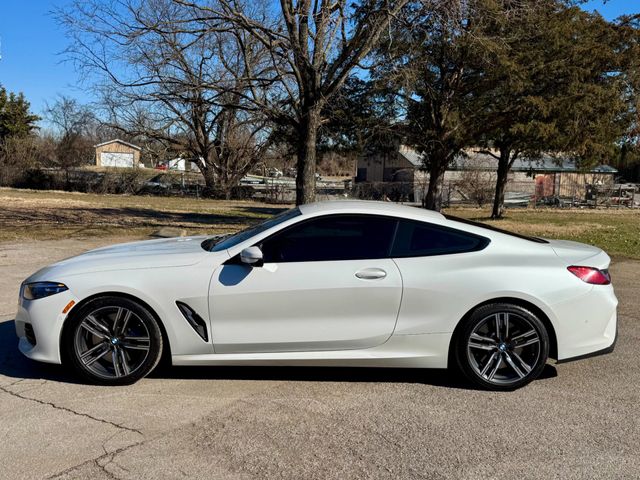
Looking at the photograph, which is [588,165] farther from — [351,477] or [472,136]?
[351,477]

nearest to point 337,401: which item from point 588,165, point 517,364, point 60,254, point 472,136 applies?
point 517,364

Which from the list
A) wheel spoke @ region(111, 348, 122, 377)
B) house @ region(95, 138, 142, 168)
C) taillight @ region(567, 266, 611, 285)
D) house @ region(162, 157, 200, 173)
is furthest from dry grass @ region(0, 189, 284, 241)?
house @ region(95, 138, 142, 168)

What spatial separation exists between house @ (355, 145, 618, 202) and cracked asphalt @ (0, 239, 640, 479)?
1754cm

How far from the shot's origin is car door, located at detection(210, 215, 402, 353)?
4398 mm

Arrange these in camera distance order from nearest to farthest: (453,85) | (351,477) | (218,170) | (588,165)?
(351,477), (453,85), (588,165), (218,170)

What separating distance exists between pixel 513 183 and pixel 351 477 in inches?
1726

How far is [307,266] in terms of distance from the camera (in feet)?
14.6

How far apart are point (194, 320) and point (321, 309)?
1010 millimetres

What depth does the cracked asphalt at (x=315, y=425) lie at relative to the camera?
335 cm

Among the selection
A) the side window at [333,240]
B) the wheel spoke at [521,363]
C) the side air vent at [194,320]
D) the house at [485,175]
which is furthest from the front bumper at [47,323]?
the house at [485,175]

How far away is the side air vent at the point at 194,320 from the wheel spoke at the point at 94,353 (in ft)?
2.23

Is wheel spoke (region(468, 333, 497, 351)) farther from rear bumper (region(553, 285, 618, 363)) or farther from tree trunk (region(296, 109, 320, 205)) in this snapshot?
tree trunk (region(296, 109, 320, 205))

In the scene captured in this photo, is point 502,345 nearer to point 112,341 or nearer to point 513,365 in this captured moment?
point 513,365

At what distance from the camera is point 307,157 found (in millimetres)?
14805
